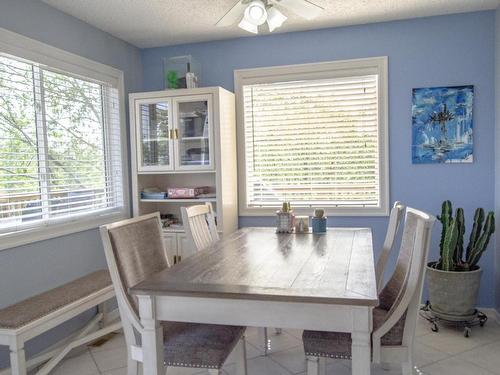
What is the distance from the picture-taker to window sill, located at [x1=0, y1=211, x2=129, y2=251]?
7.75 ft

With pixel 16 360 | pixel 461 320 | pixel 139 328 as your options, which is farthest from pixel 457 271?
pixel 16 360

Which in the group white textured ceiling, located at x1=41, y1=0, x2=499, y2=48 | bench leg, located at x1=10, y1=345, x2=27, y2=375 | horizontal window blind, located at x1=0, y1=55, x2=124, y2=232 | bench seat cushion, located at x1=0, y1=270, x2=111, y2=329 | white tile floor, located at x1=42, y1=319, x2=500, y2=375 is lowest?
white tile floor, located at x1=42, y1=319, x2=500, y2=375

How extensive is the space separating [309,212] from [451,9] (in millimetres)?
1870

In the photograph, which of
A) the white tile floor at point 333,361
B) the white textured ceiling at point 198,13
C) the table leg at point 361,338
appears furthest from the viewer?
the white textured ceiling at point 198,13

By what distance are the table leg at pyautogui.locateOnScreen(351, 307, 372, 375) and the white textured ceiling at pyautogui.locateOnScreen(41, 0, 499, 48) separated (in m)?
2.18

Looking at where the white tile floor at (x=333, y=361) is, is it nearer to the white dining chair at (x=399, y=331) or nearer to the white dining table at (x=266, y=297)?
the white dining chair at (x=399, y=331)

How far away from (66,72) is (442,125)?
2821 millimetres

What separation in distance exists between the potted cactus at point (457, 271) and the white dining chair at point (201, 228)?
116 cm

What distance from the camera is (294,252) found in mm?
2039

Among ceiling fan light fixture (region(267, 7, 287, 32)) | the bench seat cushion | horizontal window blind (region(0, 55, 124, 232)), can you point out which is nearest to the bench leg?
the bench seat cushion

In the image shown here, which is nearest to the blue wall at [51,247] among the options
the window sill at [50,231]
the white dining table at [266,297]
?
the window sill at [50,231]

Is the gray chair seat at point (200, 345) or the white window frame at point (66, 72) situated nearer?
the gray chair seat at point (200, 345)

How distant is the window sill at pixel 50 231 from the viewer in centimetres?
236

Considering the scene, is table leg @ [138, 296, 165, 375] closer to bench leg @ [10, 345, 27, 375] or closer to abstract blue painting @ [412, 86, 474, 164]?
bench leg @ [10, 345, 27, 375]
